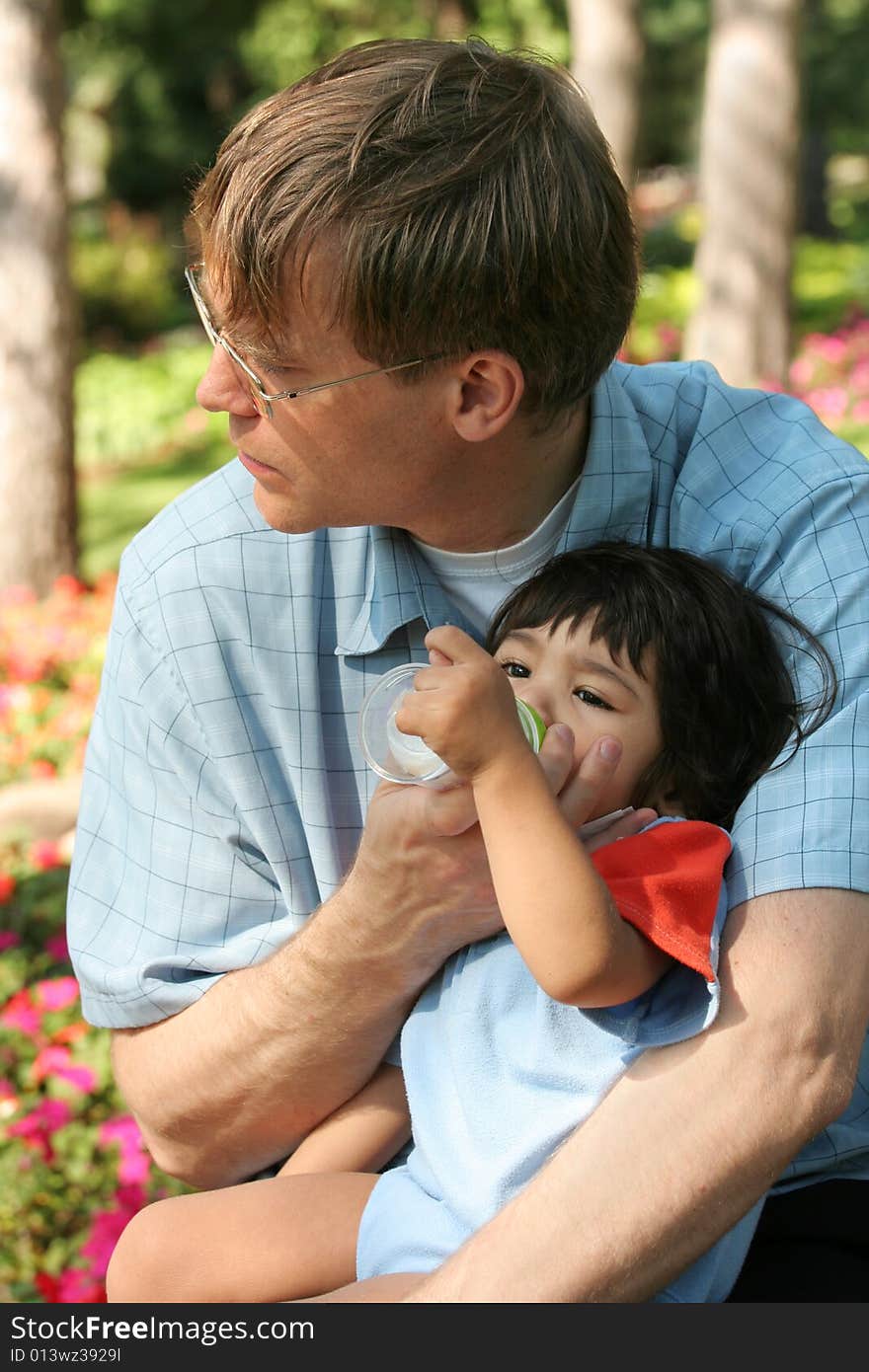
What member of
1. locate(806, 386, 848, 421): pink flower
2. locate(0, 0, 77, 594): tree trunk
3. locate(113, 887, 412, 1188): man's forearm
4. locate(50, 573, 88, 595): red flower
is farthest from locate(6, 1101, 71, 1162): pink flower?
locate(806, 386, 848, 421): pink flower

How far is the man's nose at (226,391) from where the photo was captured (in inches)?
86.6

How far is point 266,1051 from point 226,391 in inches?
39.4

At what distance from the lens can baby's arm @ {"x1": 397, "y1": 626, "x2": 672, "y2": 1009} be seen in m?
1.75

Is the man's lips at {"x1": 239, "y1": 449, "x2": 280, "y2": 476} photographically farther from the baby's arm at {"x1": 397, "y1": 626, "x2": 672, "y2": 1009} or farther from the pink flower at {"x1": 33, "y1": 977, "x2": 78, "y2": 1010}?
the pink flower at {"x1": 33, "y1": 977, "x2": 78, "y2": 1010}

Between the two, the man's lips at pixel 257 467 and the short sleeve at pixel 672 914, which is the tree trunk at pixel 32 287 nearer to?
the man's lips at pixel 257 467

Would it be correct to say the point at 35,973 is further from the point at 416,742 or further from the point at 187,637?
the point at 416,742

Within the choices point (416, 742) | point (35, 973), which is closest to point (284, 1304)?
point (416, 742)

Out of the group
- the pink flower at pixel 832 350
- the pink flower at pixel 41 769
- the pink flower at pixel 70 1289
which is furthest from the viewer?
the pink flower at pixel 832 350

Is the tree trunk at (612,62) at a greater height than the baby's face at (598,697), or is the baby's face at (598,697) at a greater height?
the tree trunk at (612,62)

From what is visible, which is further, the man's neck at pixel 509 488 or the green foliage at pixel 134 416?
the green foliage at pixel 134 416

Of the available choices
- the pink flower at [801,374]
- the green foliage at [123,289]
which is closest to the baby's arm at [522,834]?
the pink flower at [801,374]

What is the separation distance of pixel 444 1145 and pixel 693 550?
3.28ft

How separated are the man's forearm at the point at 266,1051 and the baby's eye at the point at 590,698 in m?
0.45

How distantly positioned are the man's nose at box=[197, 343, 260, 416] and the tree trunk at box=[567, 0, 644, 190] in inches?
378
